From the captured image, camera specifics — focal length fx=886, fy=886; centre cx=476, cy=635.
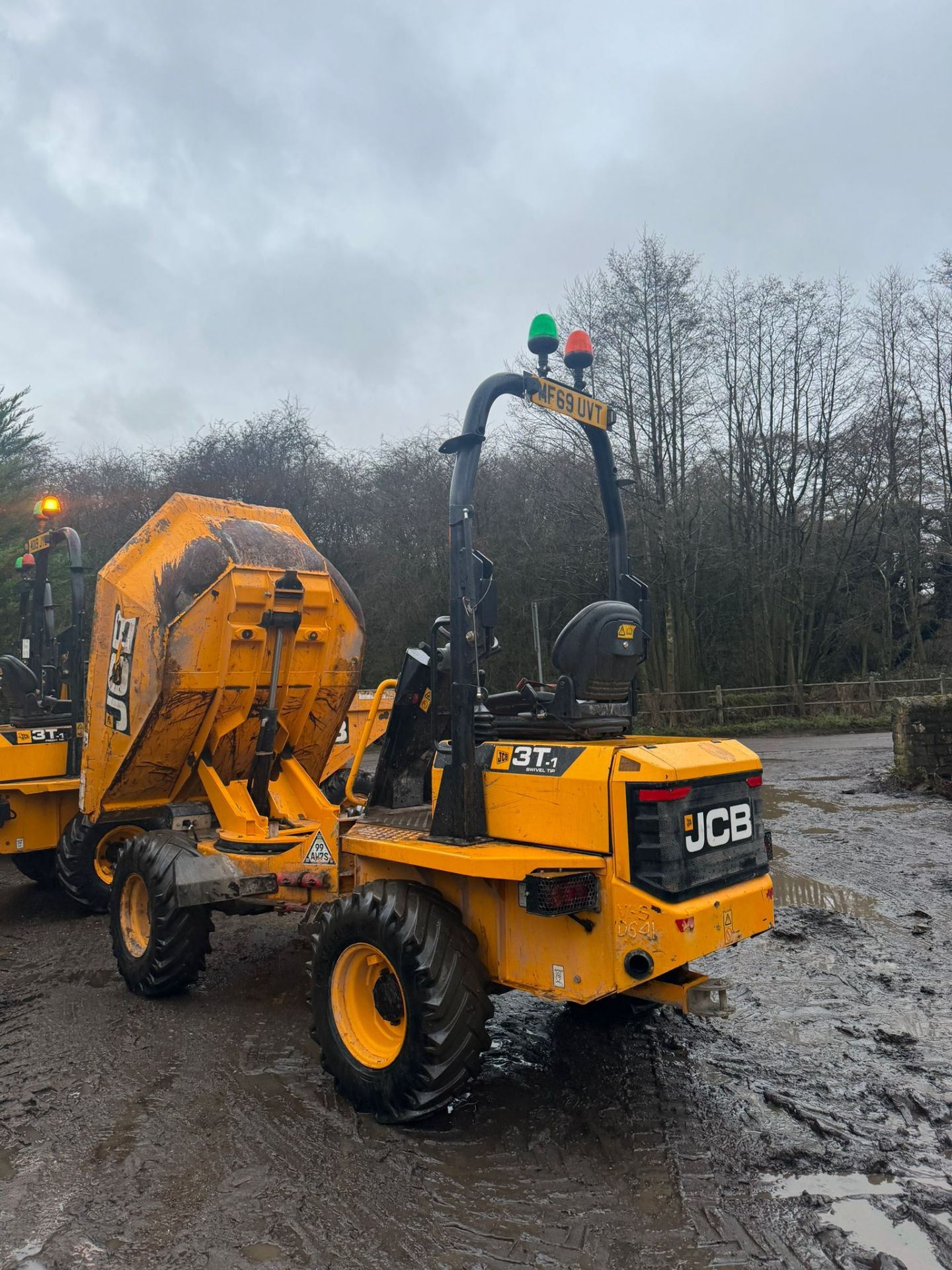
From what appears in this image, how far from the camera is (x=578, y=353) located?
13.1ft

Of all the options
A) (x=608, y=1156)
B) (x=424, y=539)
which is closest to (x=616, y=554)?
(x=608, y=1156)

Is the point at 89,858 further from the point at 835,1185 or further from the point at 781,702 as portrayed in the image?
the point at 781,702

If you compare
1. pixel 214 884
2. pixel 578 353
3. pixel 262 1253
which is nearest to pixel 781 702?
pixel 214 884

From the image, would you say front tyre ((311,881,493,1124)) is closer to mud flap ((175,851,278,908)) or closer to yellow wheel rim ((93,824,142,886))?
mud flap ((175,851,278,908))

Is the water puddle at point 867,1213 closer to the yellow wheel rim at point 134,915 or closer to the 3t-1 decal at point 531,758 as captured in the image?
the 3t-1 decal at point 531,758

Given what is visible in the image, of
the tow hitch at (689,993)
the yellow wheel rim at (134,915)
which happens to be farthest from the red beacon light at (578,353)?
the yellow wheel rim at (134,915)

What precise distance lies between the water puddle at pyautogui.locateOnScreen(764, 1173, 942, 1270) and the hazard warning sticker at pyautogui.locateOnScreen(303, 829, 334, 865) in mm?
2739

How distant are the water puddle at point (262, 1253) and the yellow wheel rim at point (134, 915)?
285 cm

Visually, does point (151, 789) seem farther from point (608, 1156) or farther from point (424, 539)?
point (424, 539)

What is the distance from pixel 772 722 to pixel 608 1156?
66.6ft

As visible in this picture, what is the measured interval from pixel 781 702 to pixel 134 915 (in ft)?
67.9

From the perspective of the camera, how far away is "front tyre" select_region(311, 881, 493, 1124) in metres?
3.52

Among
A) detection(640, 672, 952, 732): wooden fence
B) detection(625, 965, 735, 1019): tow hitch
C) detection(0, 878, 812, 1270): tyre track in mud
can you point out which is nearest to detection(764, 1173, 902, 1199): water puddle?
detection(0, 878, 812, 1270): tyre track in mud

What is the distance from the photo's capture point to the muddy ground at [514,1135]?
2.88 m
